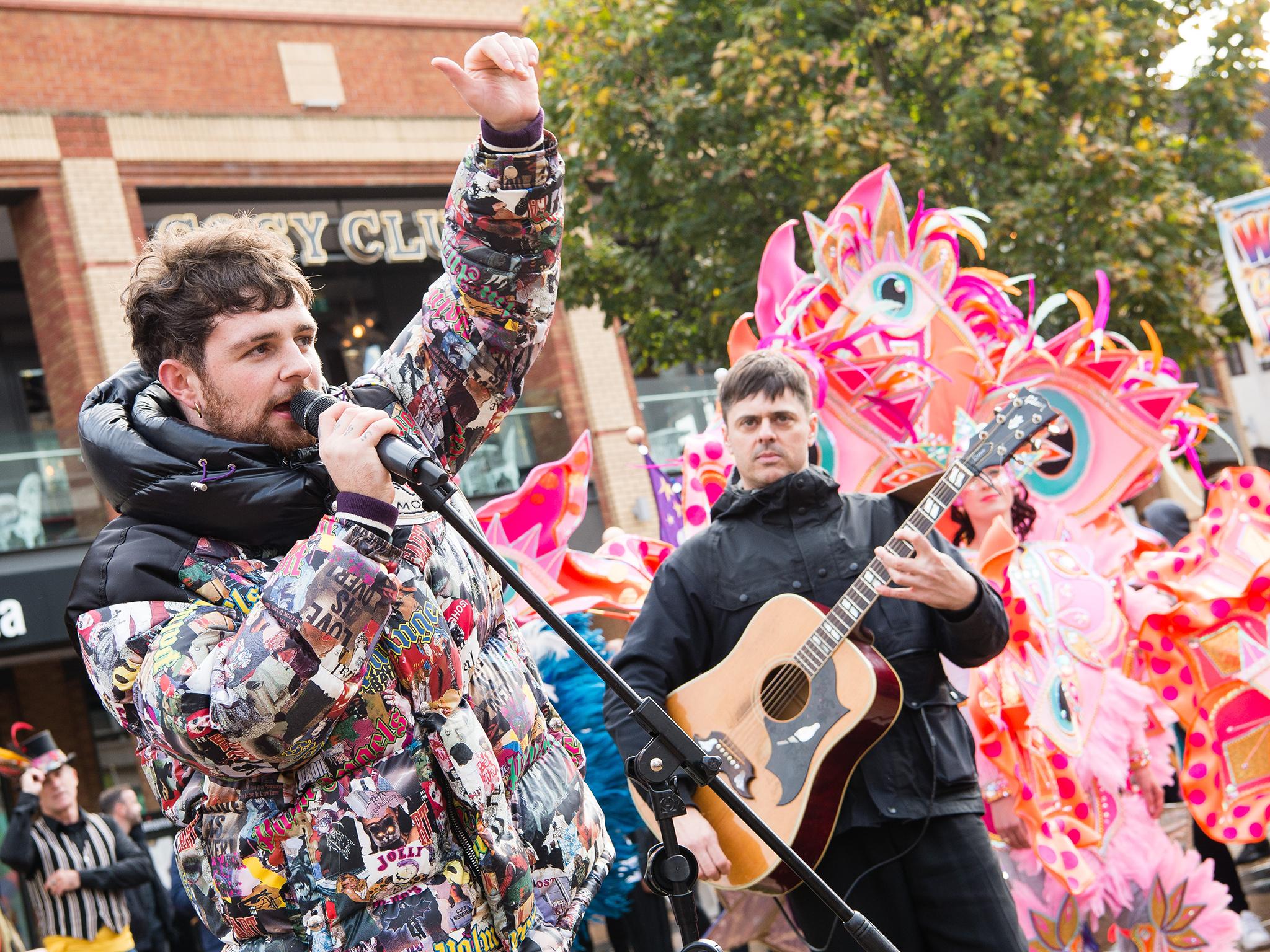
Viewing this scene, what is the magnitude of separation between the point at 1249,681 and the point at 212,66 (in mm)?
11739

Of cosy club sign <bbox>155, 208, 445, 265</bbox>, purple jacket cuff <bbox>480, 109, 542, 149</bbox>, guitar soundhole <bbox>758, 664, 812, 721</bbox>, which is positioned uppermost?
cosy club sign <bbox>155, 208, 445, 265</bbox>

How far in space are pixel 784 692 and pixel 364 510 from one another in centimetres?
186

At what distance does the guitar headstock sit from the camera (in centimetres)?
347

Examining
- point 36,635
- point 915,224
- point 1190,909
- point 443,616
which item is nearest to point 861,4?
point 915,224

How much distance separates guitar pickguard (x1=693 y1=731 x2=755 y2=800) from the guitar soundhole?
0.13 metres

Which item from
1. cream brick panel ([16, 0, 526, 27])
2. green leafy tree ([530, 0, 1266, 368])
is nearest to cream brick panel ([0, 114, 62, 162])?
cream brick panel ([16, 0, 526, 27])

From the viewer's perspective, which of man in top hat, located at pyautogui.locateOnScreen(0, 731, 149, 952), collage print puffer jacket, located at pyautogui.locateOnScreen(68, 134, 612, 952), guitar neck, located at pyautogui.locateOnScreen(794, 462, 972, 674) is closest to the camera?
collage print puffer jacket, located at pyautogui.locateOnScreen(68, 134, 612, 952)

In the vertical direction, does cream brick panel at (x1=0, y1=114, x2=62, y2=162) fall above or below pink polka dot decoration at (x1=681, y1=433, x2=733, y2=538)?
above

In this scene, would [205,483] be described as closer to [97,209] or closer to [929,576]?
[929,576]

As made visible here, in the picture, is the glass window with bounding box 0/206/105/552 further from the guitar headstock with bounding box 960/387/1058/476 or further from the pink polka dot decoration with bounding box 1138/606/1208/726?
the guitar headstock with bounding box 960/387/1058/476

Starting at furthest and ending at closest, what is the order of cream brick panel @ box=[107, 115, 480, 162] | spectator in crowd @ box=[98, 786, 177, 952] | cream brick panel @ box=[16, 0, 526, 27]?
cream brick panel @ box=[16, 0, 526, 27] < cream brick panel @ box=[107, 115, 480, 162] < spectator in crowd @ box=[98, 786, 177, 952]

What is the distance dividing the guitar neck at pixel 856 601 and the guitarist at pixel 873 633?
84 mm

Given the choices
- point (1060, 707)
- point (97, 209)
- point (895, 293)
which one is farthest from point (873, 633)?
point (97, 209)

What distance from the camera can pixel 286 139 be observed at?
1350cm
